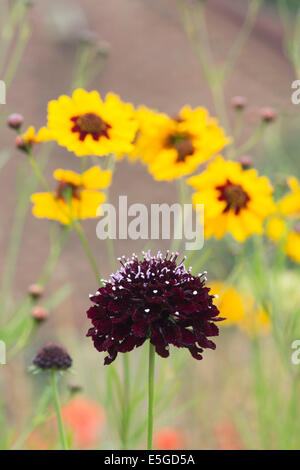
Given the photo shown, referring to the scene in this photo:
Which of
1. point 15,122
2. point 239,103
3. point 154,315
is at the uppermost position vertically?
point 239,103

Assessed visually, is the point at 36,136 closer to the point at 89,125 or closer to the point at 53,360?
the point at 89,125

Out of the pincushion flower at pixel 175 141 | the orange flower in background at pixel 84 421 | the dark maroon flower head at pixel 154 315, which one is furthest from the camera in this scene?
the orange flower in background at pixel 84 421

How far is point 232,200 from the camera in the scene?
597 mm

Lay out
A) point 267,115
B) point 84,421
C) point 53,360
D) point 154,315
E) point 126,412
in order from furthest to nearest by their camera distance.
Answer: point 84,421
point 267,115
point 126,412
point 53,360
point 154,315

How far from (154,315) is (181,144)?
11.9 inches

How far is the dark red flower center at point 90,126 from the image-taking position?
548mm

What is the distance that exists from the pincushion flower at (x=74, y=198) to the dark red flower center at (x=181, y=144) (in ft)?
0.28

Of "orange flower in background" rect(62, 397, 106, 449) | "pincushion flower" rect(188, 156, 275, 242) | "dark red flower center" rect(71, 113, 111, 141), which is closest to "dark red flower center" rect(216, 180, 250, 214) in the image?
"pincushion flower" rect(188, 156, 275, 242)

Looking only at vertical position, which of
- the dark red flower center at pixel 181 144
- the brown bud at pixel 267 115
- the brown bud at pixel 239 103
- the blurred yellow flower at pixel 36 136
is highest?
the brown bud at pixel 239 103

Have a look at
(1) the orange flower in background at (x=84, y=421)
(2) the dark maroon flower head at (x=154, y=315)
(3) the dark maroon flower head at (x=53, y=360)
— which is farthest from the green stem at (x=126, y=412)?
(1) the orange flower in background at (x=84, y=421)

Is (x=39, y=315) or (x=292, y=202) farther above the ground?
(x=292, y=202)

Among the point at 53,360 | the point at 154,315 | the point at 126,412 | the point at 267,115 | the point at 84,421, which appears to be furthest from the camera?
the point at 84,421
